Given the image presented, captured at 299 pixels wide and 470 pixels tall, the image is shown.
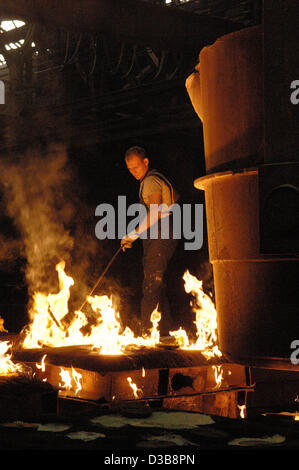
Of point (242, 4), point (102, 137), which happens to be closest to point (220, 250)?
point (242, 4)

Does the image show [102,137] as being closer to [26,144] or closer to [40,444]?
[26,144]

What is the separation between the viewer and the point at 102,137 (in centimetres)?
868

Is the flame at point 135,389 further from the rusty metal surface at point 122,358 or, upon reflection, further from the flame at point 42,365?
the flame at point 42,365

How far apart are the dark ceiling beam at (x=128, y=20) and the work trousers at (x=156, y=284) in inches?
70.9

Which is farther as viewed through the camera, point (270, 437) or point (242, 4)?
point (242, 4)

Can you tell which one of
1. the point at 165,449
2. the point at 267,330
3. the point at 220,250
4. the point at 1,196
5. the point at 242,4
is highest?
the point at 242,4

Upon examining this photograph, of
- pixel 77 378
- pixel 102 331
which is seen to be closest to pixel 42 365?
pixel 77 378

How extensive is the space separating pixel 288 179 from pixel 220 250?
0.78 metres

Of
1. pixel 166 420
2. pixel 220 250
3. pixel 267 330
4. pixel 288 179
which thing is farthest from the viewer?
pixel 220 250

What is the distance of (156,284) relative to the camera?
6484mm

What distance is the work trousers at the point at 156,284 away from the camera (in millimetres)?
6379

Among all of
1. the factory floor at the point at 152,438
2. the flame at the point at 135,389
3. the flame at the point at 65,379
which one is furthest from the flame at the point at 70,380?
the factory floor at the point at 152,438

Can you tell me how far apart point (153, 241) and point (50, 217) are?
3633 mm

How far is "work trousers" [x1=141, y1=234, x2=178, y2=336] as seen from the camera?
6379mm
